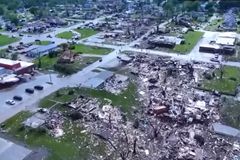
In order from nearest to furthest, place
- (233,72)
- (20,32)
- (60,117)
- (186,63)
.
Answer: (60,117) → (233,72) → (186,63) → (20,32)

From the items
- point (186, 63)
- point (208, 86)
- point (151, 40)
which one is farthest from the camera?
point (151, 40)

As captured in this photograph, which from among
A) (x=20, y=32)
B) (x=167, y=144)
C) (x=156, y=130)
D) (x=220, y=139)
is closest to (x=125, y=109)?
(x=156, y=130)

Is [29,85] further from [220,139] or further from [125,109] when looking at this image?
[220,139]

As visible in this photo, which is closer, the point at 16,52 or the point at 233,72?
the point at 233,72

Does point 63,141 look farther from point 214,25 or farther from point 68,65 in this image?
point 214,25

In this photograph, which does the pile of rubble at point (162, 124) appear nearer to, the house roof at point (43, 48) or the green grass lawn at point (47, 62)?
the green grass lawn at point (47, 62)

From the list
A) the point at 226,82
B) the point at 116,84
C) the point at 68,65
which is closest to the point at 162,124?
the point at 116,84

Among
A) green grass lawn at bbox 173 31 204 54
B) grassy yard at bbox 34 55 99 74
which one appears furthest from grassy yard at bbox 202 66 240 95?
grassy yard at bbox 34 55 99 74

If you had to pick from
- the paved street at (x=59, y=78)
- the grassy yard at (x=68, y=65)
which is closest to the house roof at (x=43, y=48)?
the grassy yard at (x=68, y=65)
